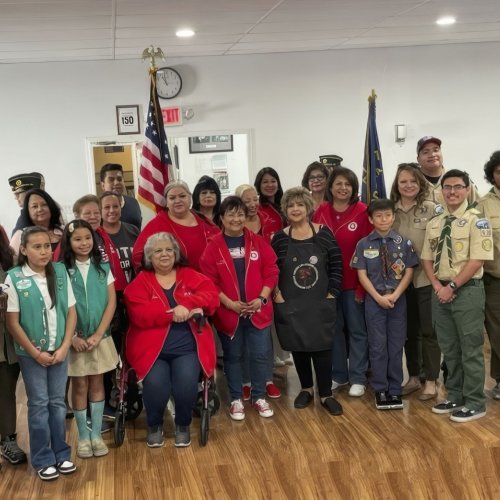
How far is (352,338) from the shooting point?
4.07 meters

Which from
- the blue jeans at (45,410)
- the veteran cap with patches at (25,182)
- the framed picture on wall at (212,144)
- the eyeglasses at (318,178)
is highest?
the framed picture on wall at (212,144)

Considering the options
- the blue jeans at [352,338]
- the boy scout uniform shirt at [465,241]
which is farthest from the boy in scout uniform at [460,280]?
the blue jeans at [352,338]

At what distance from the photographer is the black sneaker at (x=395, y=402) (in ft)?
12.5

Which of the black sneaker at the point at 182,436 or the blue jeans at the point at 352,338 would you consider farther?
the blue jeans at the point at 352,338

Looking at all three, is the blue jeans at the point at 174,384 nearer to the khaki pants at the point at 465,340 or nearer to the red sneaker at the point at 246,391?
the red sneaker at the point at 246,391

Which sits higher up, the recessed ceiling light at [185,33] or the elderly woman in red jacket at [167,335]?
the recessed ceiling light at [185,33]

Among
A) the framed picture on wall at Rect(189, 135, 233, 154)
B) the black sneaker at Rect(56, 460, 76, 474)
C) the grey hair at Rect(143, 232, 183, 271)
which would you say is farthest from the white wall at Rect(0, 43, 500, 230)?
the black sneaker at Rect(56, 460, 76, 474)

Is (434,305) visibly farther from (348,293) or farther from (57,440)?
(57,440)

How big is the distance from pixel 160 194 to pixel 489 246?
2.18m

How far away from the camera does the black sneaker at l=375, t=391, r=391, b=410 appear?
382 cm

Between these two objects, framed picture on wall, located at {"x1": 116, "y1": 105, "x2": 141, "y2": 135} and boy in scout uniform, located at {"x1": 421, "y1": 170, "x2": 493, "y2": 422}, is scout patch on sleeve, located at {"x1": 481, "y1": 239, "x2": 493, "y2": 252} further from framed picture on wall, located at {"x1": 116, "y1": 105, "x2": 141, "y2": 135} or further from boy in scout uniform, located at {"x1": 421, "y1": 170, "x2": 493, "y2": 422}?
framed picture on wall, located at {"x1": 116, "y1": 105, "x2": 141, "y2": 135}

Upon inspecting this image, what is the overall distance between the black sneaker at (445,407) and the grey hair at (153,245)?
1778 millimetres

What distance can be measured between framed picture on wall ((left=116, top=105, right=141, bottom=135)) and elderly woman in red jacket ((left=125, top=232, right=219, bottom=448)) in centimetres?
354

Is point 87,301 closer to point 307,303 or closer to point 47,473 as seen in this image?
point 47,473
